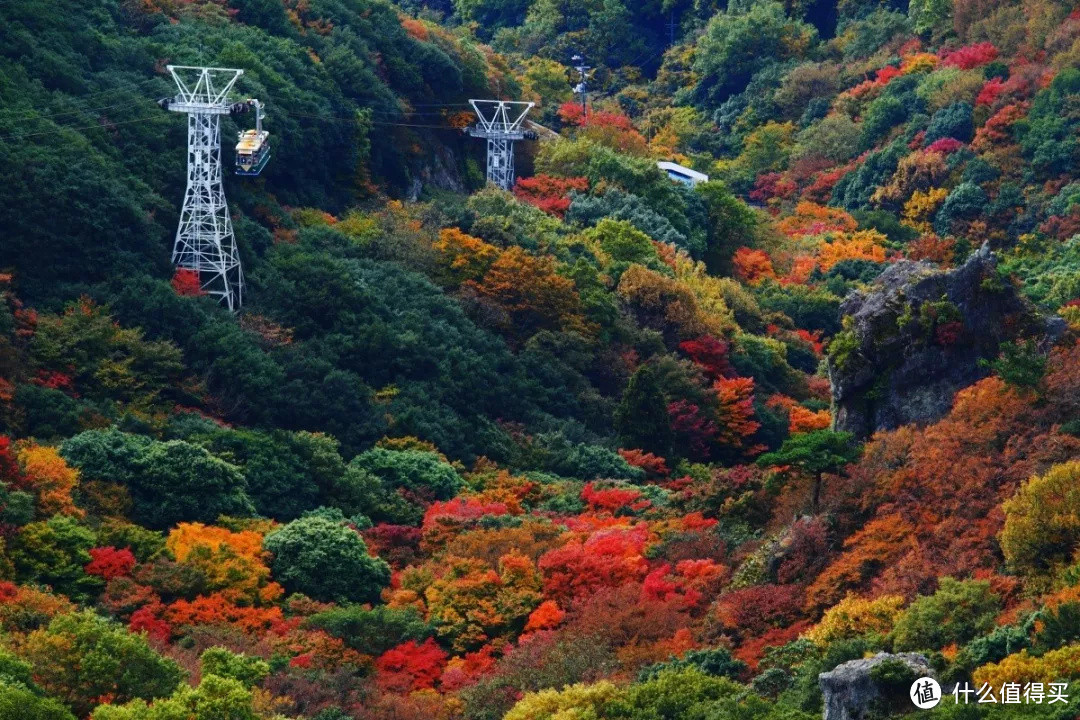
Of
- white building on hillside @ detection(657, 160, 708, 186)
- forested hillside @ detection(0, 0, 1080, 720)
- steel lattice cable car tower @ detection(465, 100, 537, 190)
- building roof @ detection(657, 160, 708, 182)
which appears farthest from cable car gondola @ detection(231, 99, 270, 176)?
→ building roof @ detection(657, 160, 708, 182)

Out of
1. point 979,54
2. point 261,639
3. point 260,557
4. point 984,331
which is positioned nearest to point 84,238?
point 260,557

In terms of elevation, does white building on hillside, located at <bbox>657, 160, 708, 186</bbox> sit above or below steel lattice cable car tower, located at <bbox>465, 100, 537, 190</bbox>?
below

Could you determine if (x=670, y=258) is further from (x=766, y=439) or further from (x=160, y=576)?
(x=160, y=576)

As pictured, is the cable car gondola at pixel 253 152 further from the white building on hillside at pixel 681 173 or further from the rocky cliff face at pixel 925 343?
the white building on hillside at pixel 681 173

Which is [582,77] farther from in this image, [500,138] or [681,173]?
[500,138]

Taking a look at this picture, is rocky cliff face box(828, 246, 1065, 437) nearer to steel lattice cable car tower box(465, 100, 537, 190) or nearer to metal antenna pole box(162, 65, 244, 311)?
metal antenna pole box(162, 65, 244, 311)
